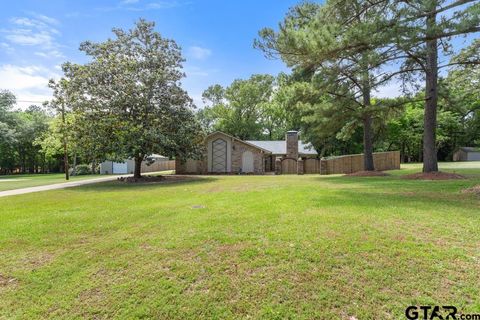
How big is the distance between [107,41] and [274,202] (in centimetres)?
1584

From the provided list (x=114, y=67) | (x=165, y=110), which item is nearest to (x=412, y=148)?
(x=165, y=110)

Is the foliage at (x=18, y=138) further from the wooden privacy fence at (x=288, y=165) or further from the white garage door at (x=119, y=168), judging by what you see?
the wooden privacy fence at (x=288, y=165)

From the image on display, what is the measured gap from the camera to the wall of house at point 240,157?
25188 mm

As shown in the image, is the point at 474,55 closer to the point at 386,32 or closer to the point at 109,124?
the point at 386,32

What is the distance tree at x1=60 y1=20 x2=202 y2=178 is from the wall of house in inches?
291

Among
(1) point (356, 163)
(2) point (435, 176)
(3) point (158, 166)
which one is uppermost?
(1) point (356, 163)

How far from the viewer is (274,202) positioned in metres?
7.61

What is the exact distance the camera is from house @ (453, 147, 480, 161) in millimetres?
40750

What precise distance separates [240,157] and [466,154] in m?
37.2

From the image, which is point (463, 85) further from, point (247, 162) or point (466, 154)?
point (466, 154)

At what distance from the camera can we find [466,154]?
41.5 metres

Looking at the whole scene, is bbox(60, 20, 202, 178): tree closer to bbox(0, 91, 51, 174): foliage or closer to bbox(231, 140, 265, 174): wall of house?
bbox(231, 140, 265, 174): wall of house

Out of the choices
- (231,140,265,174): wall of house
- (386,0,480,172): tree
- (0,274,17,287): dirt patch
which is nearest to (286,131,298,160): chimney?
(231,140,265,174): wall of house

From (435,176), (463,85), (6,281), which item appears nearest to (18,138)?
(6,281)
